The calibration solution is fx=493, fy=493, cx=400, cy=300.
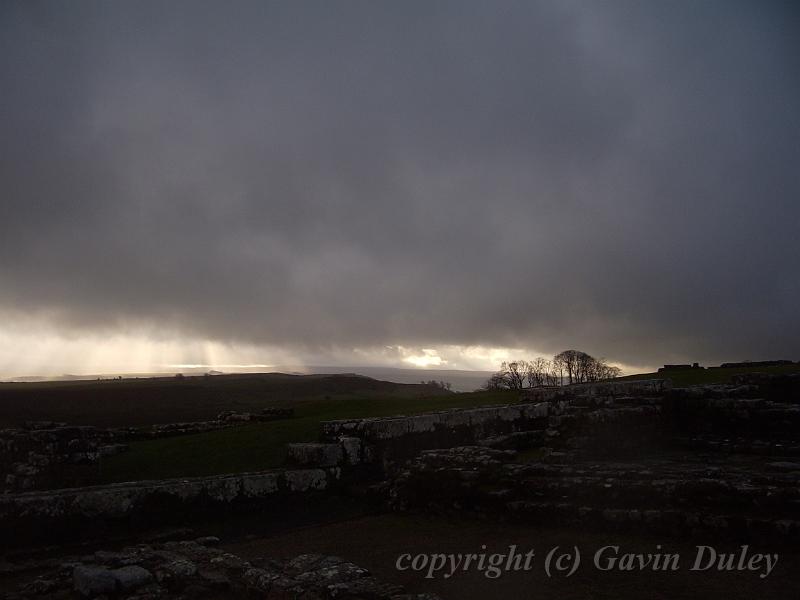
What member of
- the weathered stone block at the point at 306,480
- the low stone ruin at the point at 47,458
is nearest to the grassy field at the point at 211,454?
the low stone ruin at the point at 47,458

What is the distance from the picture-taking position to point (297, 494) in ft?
33.2

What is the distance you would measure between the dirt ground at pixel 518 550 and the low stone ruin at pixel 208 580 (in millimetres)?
979

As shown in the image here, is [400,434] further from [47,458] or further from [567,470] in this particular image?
[47,458]

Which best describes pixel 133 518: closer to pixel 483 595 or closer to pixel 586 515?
pixel 483 595

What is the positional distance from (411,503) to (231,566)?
4.48 m

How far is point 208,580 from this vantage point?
5695 millimetres

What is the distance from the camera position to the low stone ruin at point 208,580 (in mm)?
5129

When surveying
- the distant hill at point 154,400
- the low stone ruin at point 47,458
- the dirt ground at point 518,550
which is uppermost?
the low stone ruin at point 47,458

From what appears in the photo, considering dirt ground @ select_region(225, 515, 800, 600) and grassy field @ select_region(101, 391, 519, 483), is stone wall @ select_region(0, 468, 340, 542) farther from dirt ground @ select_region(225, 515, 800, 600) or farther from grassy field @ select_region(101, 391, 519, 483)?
grassy field @ select_region(101, 391, 519, 483)

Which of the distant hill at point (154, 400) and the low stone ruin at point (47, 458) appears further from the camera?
the distant hill at point (154, 400)

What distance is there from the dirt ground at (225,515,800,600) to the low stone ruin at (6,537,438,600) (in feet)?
3.21

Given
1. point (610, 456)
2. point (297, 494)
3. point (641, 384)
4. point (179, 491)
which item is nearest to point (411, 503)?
point (297, 494)

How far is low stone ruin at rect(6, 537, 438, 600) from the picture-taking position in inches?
202

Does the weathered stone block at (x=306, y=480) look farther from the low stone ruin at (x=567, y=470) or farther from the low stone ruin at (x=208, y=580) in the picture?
the low stone ruin at (x=208, y=580)
